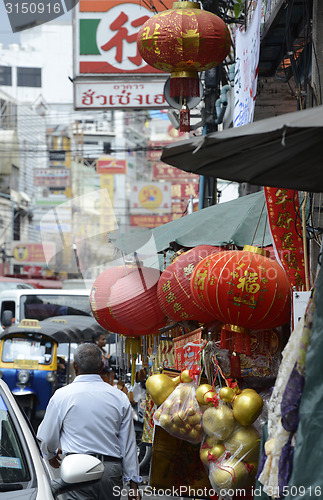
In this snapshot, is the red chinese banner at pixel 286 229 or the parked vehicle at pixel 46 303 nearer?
the red chinese banner at pixel 286 229

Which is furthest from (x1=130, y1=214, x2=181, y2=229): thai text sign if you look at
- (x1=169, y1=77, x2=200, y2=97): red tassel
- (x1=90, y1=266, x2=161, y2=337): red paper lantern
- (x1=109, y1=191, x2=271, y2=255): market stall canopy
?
(x1=169, y1=77, x2=200, y2=97): red tassel

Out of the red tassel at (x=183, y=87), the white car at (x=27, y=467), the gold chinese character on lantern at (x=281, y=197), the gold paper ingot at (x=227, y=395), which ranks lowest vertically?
the gold paper ingot at (x=227, y=395)

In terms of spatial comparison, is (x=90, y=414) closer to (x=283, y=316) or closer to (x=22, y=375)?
(x=283, y=316)

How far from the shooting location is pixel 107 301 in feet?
25.1

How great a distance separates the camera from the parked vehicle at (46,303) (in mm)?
25797

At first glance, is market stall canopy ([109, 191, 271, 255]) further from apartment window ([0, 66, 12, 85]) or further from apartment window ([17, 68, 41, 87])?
apartment window ([17, 68, 41, 87])

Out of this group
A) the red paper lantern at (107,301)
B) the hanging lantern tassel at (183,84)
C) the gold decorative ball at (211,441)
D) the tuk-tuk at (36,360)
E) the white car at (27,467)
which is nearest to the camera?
the white car at (27,467)

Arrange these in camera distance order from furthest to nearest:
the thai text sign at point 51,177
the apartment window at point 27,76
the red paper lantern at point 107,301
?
1. the apartment window at point 27,76
2. the thai text sign at point 51,177
3. the red paper lantern at point 107,301

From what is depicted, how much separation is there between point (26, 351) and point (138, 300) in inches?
373

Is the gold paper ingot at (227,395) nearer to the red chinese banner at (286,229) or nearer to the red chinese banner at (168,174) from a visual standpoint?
the red chinese banner at (286,229)

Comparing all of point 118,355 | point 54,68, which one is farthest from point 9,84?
point 118,355

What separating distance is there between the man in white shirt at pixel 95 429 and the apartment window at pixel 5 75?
74175 millimetres

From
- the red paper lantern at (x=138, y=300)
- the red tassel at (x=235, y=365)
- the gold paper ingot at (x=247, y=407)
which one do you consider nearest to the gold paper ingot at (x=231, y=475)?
the gold paper ingot at (x=247, y=407)

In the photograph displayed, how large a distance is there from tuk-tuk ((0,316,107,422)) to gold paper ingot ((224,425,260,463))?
9.90 m
